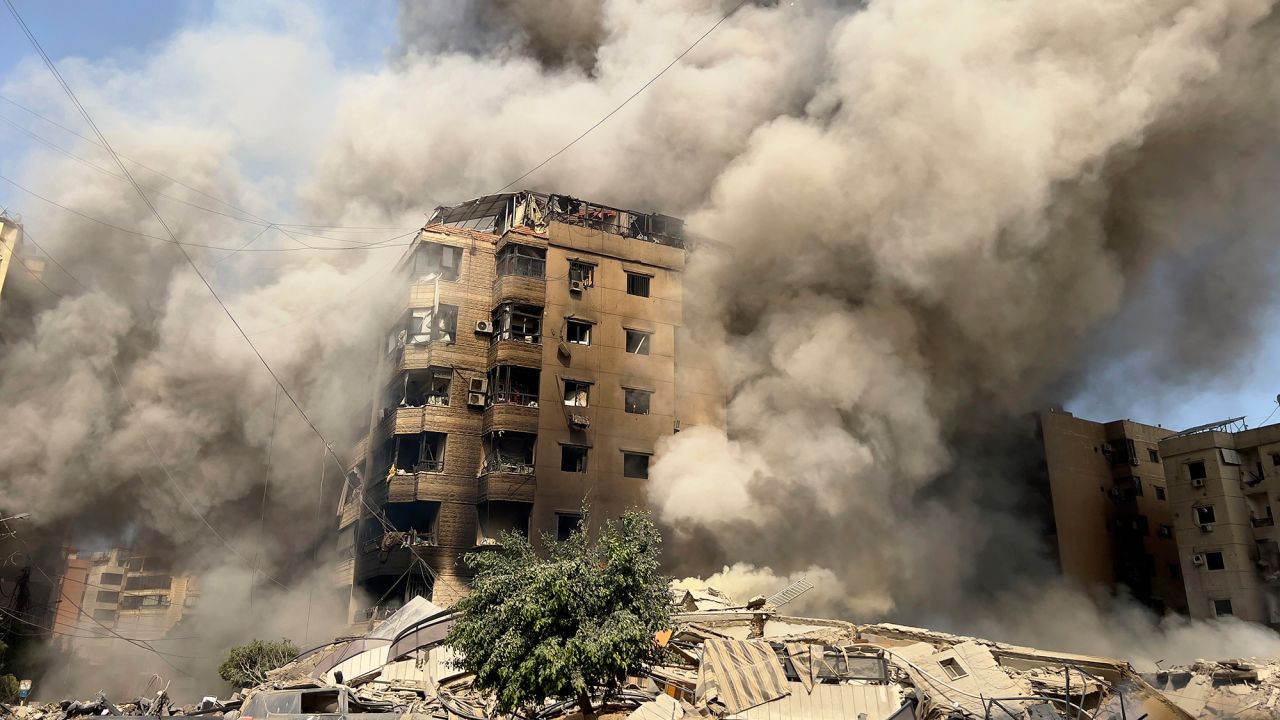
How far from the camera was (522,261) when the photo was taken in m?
49.0

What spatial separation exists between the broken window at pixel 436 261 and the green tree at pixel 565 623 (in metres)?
26.6

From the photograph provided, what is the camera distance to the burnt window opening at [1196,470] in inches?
1866

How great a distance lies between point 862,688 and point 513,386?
27.1 meters

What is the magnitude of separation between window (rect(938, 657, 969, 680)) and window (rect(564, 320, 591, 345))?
89.6 feet

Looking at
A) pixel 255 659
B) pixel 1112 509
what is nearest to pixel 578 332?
pixel 255 659

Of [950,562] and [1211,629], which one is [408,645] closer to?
[950,562]

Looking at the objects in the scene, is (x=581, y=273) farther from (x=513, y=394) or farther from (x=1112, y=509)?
(x=1112, y=509)

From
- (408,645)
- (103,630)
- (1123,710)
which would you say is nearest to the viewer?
(1123,710)

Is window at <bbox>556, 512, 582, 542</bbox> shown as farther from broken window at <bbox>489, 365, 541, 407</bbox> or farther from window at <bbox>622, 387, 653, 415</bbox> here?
window at <bbox>622, 387, 653, 415</bbox>

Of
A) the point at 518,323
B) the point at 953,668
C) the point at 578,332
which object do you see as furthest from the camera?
the point at 578,332

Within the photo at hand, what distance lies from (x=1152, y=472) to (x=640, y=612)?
48.5 m

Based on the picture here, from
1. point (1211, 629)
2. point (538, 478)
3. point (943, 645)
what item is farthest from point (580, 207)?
point (1211, 629)

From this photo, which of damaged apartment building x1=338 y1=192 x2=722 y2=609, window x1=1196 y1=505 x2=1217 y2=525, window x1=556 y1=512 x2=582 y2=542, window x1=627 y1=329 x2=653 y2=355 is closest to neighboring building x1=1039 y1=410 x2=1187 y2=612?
window x1=1196 y1=505 x2=1217 y2=525

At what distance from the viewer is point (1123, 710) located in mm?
20875
